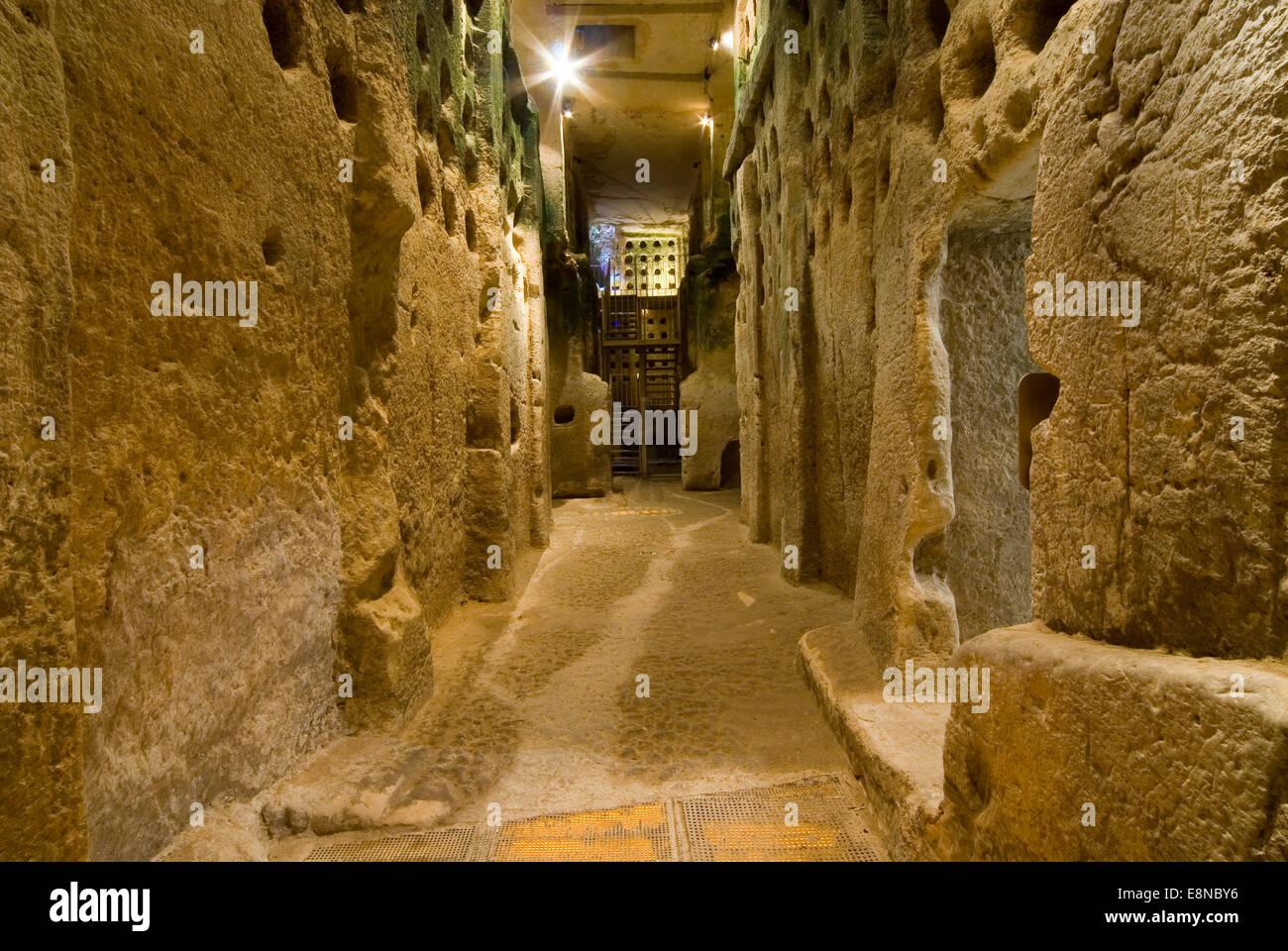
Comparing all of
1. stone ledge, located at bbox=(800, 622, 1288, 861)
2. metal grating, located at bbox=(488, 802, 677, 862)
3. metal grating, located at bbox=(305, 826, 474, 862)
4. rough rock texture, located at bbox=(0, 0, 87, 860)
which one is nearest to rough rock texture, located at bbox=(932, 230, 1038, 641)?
stone ledge, located at bbox=(800, 622, 1288, 861)

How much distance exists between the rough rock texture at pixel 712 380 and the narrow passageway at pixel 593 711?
632 cm

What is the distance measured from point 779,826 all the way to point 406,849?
4.29ft

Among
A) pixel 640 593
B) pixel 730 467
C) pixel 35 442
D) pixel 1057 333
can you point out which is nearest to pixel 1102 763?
pixel 1057 333

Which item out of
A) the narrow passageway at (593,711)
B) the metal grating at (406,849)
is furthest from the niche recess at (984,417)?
the metal grating at (406,849)

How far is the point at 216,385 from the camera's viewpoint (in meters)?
2.33

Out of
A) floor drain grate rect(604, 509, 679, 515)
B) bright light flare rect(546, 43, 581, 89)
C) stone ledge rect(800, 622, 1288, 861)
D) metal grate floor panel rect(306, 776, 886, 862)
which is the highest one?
bright light flare rect(546, 43, 581, 89)

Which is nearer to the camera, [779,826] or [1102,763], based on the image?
[1102,763]

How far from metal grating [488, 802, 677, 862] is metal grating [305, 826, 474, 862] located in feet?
0.40

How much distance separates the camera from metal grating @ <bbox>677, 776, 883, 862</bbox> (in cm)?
241

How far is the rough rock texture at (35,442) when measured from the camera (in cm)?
136

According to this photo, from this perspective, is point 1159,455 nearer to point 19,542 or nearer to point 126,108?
point 19,542

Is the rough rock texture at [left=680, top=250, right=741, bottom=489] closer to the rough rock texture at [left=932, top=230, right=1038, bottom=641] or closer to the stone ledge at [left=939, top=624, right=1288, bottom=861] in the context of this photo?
the rough rock texture at [left=932, top=230, right=1038, bottom=641]

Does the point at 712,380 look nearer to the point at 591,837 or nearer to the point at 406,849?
the point at 591,837

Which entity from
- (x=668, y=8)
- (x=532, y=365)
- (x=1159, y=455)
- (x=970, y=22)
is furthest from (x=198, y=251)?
(x=668, y=8)
